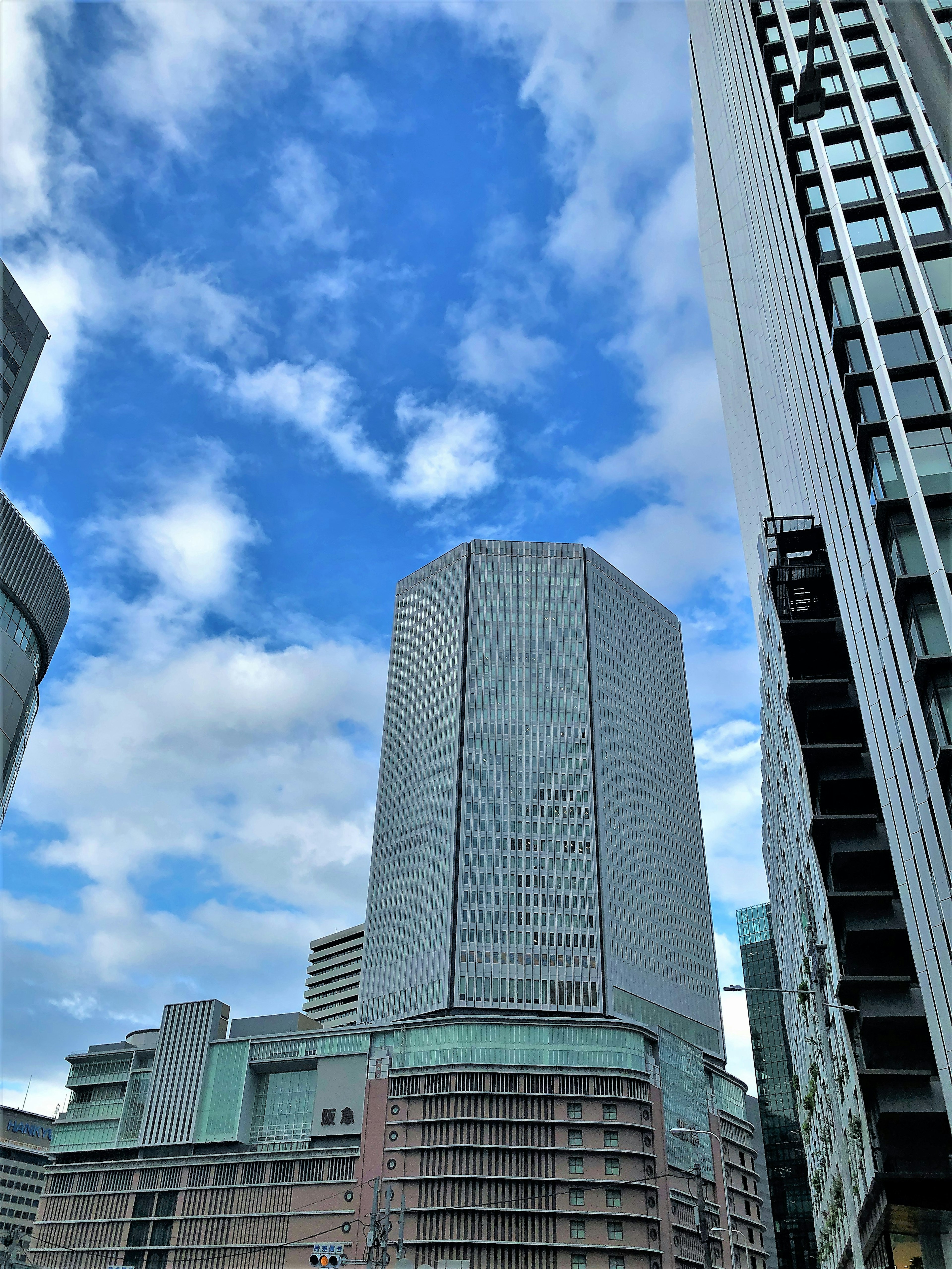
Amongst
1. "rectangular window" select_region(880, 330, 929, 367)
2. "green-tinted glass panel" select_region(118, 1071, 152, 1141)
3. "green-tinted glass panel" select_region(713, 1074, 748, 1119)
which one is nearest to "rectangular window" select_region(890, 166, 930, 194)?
"rectangular window" select_region(880, 330, 929, 367)

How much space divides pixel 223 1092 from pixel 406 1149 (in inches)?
1156

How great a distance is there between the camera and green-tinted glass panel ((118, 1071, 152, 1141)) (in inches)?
5212

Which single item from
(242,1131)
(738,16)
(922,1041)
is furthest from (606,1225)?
(738,16)

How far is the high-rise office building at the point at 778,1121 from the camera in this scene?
160m

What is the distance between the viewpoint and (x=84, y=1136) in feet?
447

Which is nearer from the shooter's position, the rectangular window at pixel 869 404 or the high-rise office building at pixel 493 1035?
the rectangular window at pixel 869 404

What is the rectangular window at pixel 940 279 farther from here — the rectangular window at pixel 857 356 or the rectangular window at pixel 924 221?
the rectangular window at pixel 857 356

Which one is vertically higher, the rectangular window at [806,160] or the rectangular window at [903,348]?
the rectangular window at [806,160]

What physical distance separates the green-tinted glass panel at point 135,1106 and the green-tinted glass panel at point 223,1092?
8798 millimetres

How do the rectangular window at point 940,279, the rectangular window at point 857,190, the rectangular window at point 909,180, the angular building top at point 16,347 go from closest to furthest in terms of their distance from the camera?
1. the angular building top at point 16,347
2. the rectangular window at point 940,279
3. the rectangular window at point 909,180
4. the rectangular window at point 857,190

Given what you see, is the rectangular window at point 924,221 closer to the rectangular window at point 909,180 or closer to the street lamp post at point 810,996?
the rectangular window at point 909,180

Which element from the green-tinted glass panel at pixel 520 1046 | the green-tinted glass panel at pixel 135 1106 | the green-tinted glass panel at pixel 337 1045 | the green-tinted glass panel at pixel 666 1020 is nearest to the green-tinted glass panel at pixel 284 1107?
the green-tinted glass panel at pixel 337 1045

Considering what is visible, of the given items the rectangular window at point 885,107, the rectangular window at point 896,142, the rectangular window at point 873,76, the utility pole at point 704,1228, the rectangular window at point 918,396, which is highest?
the rectangular window at point 873,76

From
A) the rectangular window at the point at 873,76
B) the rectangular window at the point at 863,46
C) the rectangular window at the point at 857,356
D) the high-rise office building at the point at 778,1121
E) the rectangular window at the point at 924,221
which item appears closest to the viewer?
the rectangular window at the point at 857,356
